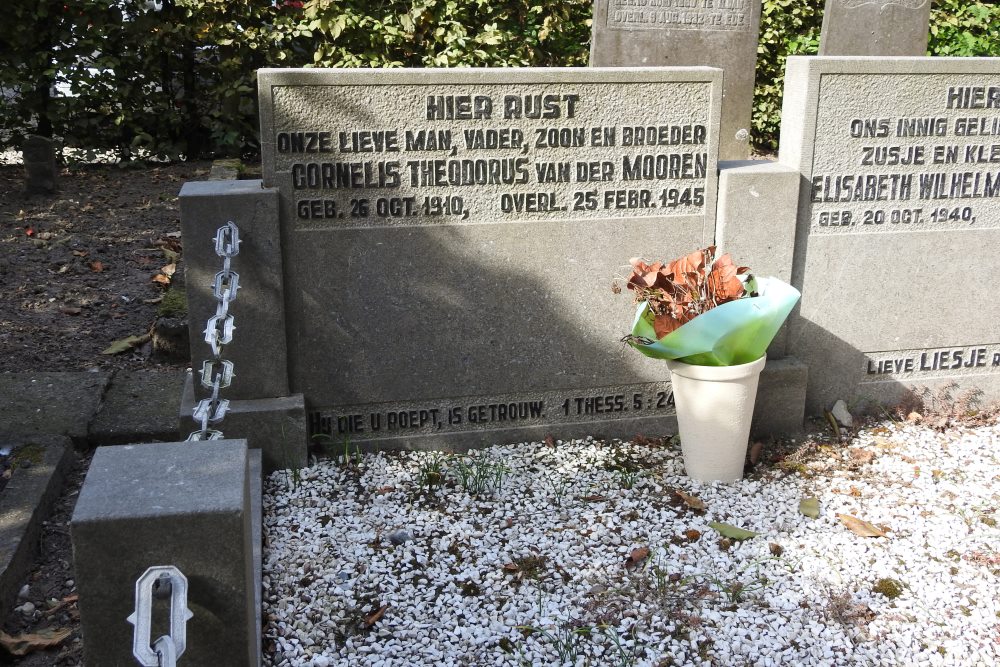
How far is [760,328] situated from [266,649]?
210 centimetres

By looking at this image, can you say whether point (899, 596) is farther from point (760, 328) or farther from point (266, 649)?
point (266, 649)

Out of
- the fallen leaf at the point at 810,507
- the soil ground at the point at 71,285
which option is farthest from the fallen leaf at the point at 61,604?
the fallen leaf at the point at 810,507

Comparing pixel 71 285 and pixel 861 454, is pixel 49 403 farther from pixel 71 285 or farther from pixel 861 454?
pixel 861 454

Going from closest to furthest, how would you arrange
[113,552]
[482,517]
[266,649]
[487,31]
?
[113,552] < [266,649] < [482,517] < [487,31]

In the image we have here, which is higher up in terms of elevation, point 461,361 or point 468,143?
point 468,143

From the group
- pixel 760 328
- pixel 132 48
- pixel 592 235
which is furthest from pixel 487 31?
pixel 760 328

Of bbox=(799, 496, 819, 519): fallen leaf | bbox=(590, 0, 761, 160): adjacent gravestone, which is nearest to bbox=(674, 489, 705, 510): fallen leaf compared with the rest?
bbox=(799, 496, 819, 519): fallen leaf

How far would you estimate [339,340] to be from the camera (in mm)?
4039

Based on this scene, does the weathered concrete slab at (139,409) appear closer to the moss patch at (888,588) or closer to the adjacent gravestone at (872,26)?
the moss patch at (888,588)

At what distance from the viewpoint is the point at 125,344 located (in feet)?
17.3

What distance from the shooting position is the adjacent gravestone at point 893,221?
13.8 feet

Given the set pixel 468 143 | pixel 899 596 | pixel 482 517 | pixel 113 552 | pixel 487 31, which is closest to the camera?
pixel 113 552

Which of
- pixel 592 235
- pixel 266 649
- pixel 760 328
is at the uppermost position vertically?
pixel 592 235

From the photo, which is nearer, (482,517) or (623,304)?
(482,517)
